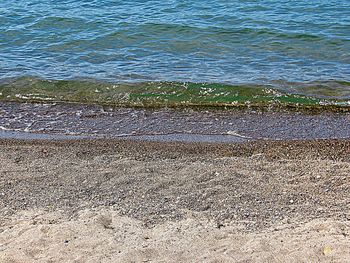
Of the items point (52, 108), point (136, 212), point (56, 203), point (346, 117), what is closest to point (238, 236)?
point (136, 212)

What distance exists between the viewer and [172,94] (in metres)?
10.1

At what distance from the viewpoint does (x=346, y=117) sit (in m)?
8.88

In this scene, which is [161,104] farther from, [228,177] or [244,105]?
[228,177]

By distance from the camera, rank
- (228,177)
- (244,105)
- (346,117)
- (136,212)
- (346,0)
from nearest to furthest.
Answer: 1. (136,212)
2. (228,177)
3. (346,117)
4. (244,105)
5. (346,0)

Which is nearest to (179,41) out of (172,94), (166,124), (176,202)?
(172,94)

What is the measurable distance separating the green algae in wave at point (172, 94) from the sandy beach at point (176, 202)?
1.83 meters

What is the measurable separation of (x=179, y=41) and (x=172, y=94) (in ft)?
10.3

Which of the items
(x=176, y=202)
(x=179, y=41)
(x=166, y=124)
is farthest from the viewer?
(x=179, y=41)

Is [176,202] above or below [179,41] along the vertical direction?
above

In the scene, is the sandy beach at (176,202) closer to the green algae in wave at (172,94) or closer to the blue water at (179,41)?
the green algae in wave at (172,94)

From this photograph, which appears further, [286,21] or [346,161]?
[286,21]

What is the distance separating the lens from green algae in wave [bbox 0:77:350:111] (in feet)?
31.6

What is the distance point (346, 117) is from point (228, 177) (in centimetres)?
317

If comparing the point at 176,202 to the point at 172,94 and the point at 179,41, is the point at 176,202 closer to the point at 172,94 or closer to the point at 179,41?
the point at 172,94
